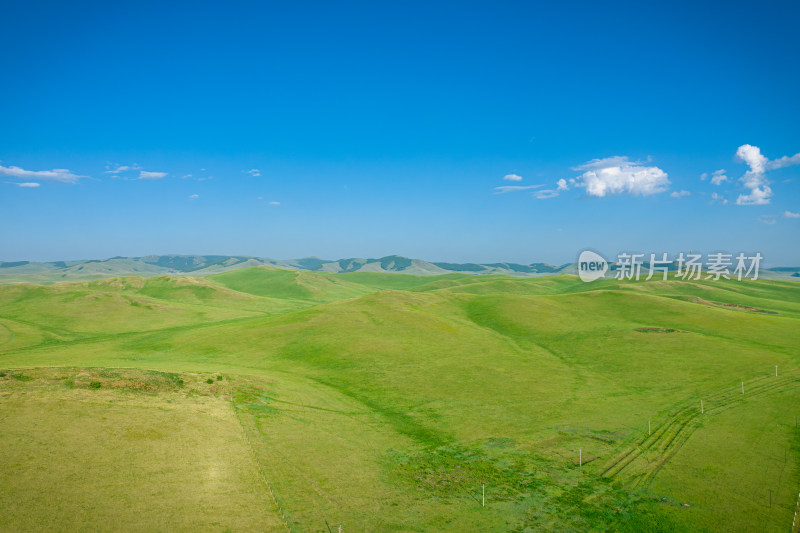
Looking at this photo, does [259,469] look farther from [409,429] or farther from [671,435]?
[671,435]

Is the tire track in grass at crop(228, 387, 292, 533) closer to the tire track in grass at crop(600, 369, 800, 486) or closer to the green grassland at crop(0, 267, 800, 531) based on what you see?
the green grassland at crop(0, 267, 800, 531)

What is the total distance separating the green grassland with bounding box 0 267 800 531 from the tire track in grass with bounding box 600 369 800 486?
220mm

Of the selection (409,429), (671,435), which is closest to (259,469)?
(409,429)

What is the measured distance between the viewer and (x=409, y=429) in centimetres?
3972

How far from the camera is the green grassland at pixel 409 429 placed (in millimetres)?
23688

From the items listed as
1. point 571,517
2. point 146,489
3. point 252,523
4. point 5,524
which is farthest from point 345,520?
point 5,524

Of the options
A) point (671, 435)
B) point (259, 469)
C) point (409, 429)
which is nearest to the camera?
point (259, 469)

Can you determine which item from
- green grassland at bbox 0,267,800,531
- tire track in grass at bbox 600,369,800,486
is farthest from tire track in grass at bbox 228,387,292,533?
tire track in grass at bbox 600,369,800,486

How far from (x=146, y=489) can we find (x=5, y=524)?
5.86m

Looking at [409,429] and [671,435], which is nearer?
[671,435]

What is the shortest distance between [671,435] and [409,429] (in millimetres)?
23476

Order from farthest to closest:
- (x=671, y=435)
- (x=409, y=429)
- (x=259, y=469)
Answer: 1. (x=409, y=429)
2. (x=671, y=435)
3. (x=259, y=469)

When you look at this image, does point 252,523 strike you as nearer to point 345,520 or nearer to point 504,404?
point 345,520

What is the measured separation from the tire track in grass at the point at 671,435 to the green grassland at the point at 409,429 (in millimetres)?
220
